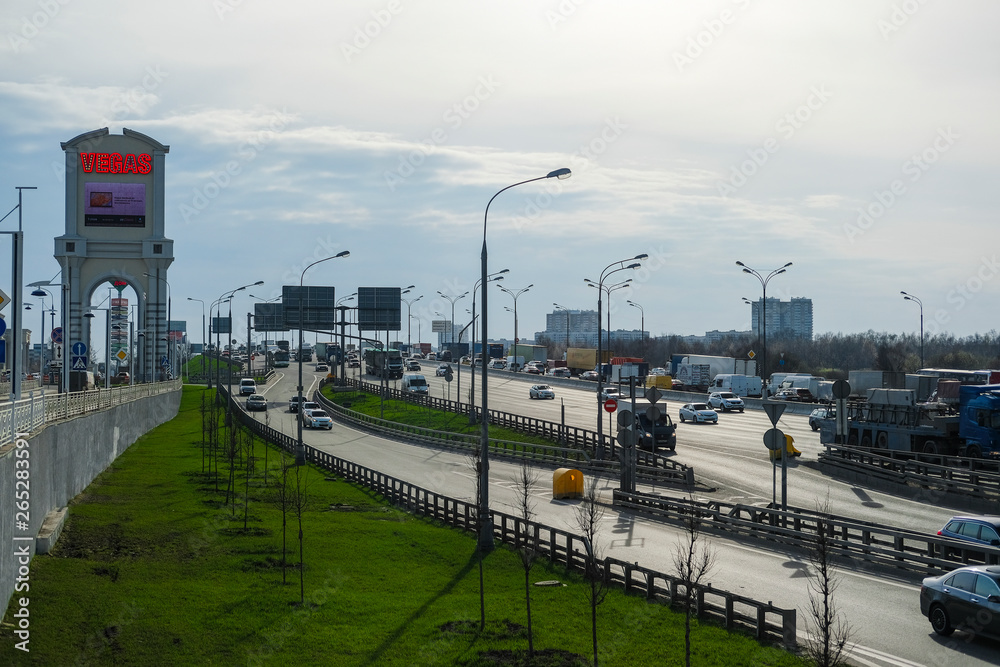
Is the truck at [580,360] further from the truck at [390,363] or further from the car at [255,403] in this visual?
the car at [255,403]

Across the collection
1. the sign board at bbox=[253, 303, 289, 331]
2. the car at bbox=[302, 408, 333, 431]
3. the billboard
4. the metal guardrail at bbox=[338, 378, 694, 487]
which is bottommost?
the car at bbox=[302, 408, 333, 431]

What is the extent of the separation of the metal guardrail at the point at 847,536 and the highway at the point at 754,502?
20.4 inches

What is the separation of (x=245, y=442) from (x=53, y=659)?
4299cm

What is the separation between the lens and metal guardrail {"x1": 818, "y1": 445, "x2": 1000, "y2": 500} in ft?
110

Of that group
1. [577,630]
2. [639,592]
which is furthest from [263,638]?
[639,592]

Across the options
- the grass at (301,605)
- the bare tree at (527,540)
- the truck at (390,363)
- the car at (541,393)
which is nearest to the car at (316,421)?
the car at (541,393)

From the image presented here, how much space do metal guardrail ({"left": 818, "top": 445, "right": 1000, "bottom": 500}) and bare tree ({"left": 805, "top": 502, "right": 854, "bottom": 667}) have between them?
1164 cm

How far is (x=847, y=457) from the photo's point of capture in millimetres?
42500

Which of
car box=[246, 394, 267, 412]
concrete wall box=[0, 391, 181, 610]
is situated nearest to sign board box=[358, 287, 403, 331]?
car box=[246, 394, 267, 412]

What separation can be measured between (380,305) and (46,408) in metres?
57.7

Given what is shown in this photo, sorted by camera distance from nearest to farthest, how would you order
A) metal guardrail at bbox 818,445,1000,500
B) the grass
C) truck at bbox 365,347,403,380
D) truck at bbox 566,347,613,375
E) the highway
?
the grass
the highway
metal guardrail at bbox 818,445,1000,500
truck at bbox 365,347,403,380
truck at bbox 566,347,613,375

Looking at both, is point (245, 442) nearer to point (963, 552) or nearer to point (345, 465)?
point (345, 465)

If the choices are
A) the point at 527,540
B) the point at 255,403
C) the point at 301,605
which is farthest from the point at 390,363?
the point at 301,605

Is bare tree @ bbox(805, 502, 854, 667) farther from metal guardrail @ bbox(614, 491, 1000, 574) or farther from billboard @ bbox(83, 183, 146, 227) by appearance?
billboard @ bbox(83, 183, 146, 227)
